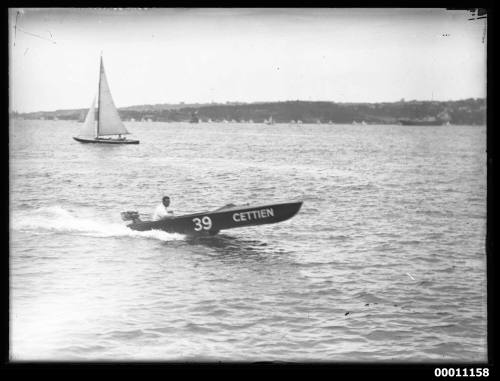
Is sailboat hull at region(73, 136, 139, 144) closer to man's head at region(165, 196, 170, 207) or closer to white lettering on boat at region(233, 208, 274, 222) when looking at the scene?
man's head at region(165, 196, 170, 207)

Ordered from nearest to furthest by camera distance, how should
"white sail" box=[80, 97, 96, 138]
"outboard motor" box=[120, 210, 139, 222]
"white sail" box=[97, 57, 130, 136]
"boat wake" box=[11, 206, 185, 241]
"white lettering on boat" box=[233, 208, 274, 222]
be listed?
"boat wake" box=[11, 206, 185, 241]
"white sail" box=[97, 57, 130, 136]
"outboard motor" box=[120, 210, 139, 222]
"white lettering on boat" box=[233, 208, 274, 222]
"white sail" box=[80, 97, 96, 138]

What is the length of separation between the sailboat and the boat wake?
4.22 feet

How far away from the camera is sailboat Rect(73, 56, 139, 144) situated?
1029cm

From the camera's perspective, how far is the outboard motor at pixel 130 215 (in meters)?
10.4

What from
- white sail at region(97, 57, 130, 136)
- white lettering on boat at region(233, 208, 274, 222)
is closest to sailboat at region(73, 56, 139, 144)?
white sail at region(97, 57, 130, 136)

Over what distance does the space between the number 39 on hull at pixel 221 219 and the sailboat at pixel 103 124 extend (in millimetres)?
1538

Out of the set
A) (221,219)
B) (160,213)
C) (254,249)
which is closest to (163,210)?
(160,213)

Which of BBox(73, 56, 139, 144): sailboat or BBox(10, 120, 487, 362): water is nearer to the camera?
BBox(10, 120, 487, 362): water

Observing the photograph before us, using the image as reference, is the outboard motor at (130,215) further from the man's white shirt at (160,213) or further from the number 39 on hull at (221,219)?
the man's white shirt at (160,213)

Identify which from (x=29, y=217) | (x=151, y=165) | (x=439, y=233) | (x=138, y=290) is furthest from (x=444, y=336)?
(x=29, y=217)

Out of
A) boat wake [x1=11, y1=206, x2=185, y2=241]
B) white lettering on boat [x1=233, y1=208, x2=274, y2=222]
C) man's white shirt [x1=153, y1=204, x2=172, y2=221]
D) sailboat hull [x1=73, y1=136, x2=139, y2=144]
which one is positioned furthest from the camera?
sailboat hull [x1=73, y1=136, x2=139, y2=144]

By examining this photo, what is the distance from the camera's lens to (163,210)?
34.4 feet

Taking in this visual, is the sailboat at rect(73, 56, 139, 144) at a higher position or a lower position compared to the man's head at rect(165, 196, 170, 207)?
higher

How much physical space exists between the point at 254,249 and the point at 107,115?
3.10 metres
